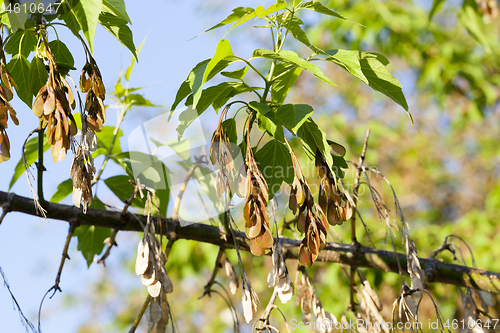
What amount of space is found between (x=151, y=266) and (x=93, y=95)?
0.87 ft

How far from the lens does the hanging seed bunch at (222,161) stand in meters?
0.53

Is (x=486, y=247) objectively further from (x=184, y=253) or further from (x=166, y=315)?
(x=166, y=315)

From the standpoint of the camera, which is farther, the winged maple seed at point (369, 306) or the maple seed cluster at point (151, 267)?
the winged maple seed at point (369, 306)

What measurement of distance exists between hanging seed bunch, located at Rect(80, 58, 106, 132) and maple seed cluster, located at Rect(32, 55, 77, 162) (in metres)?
0.04

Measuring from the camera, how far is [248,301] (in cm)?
55

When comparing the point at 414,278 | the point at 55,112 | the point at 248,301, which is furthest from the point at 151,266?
the point at 414,278

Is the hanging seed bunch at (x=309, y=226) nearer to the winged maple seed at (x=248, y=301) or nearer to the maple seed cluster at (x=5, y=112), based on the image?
the winged maple seed at (x=248, y=301)

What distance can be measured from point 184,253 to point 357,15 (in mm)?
2078

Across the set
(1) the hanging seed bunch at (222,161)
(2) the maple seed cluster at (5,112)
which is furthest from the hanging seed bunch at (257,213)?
(2) the maple seed cluster at (5,112)

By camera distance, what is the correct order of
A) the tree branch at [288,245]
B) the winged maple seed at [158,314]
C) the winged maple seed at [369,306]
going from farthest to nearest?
the winged maple seed at [369,306], the tree branch at [288,245], the winged maple seed at [158,314]

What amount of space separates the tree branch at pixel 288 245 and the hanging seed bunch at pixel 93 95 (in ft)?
0.75

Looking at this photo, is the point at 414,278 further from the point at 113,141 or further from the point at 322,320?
the point at 113,141

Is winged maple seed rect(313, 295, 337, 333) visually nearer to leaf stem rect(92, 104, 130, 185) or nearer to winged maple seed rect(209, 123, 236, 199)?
winged maple seed rect(209, 123, 236, 199)

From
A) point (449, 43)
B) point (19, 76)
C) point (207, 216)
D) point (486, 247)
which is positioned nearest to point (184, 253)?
point (207, 216)
